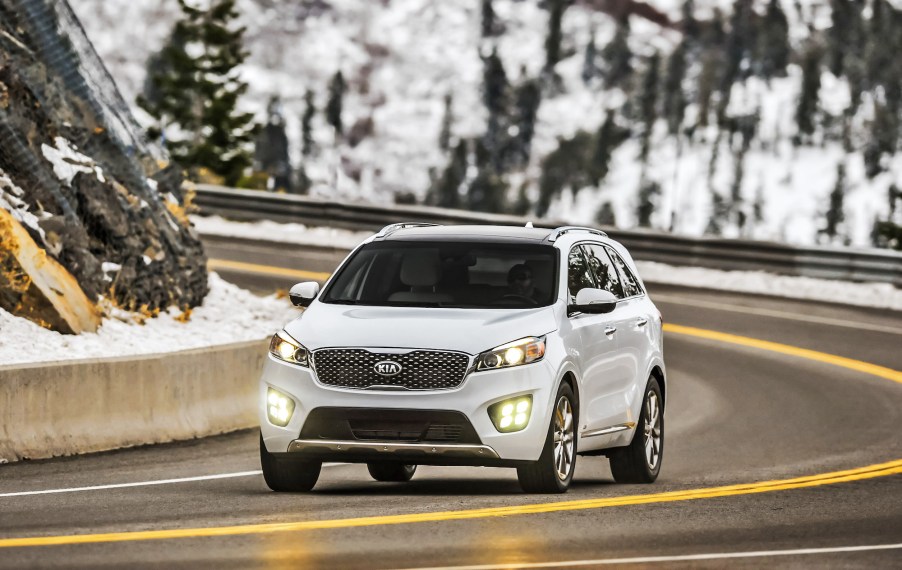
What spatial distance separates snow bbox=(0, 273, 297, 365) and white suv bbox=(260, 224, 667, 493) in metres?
3.37

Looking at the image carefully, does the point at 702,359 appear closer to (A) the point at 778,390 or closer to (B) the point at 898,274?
(A) the point at 778,390

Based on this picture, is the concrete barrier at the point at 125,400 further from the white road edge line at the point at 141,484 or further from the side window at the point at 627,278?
the side window at the point at 627,278

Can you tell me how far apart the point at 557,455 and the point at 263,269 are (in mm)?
20046

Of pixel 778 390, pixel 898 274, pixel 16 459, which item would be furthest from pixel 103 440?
pixel 898 274

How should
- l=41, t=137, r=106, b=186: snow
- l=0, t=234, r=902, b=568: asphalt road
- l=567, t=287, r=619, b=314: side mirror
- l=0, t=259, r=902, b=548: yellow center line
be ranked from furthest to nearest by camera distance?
l=41, t=137, r=106, b=186: snow < l=567, t=287, r=619, b=314: side mirror < l=0, t=259, r=902, b=548: yellow center line < l=0, t=234, r=902, b=568: asphalt road

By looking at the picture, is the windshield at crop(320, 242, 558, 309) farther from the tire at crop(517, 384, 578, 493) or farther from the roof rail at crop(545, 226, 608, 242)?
the tire at crop(517, 384, 578, 493)

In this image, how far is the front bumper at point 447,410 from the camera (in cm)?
984

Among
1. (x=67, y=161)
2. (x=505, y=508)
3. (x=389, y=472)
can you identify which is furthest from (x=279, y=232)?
(x=505, y=508)

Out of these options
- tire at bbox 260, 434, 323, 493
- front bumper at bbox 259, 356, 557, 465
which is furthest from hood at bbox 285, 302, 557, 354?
tire at bbox 260, 434, 323, 493

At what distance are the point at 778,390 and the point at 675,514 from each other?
10.7m

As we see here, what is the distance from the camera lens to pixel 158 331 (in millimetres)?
17594

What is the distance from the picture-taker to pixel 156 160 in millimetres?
20141

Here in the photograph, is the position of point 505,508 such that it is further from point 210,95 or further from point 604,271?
point 210,95

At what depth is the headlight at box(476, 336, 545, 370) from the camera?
991 cm
